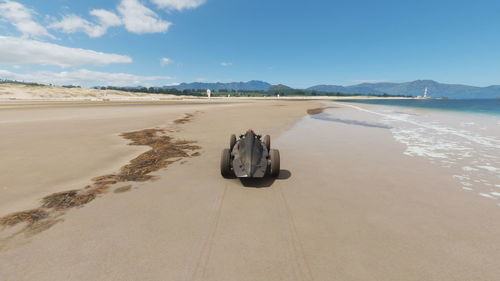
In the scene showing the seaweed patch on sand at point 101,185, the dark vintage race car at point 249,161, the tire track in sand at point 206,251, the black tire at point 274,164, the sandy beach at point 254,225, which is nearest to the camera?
the tire track in sand at point 206,251

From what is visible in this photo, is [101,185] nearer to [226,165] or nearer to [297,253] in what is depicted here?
[226,165]

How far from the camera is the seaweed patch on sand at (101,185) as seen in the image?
14.0 ft

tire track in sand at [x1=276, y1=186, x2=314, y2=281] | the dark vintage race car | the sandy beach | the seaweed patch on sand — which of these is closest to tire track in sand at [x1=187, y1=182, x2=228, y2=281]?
the sandy beach

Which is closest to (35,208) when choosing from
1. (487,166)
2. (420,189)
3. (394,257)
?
(394,257)

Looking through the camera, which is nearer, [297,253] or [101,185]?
[297,253]

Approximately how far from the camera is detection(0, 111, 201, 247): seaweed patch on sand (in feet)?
14.0

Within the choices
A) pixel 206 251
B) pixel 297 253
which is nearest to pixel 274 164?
pixel 297 253

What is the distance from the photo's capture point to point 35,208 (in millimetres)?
4797

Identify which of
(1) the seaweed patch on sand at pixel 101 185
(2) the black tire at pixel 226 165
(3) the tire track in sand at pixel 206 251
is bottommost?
(3) the tire track in sand at pixel 206 251

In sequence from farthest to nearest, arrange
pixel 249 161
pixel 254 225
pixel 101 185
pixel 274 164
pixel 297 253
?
pixel 274 164, pixel 101 185, pixel 249 161, pixel 254 225, pixel 297 253

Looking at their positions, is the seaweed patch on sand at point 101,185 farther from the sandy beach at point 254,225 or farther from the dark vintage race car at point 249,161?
the dark vintage race car at point 249,161

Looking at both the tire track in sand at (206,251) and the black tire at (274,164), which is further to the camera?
the black tire at (274,164)

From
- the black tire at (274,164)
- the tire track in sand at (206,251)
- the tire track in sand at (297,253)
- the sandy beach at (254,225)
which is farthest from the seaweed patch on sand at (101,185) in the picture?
the tire track in sand at (297,253)

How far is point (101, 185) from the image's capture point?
6148mm
